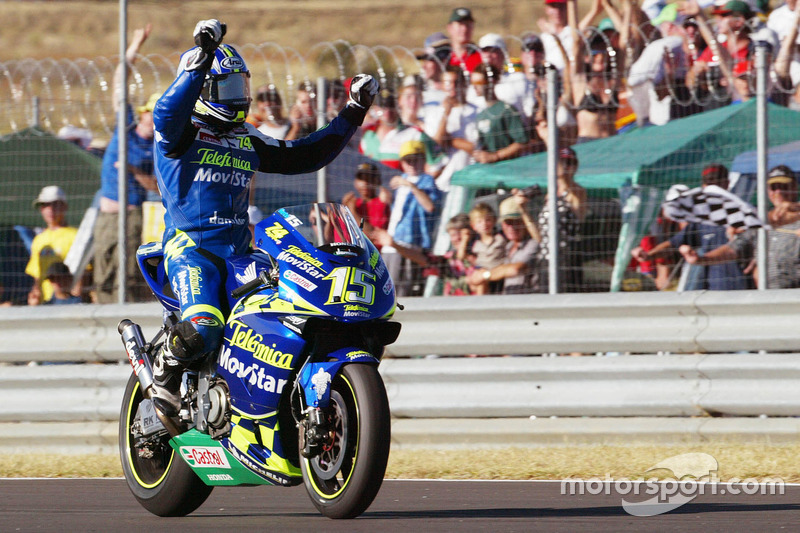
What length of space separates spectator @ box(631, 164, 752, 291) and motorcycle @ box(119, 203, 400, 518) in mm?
3705

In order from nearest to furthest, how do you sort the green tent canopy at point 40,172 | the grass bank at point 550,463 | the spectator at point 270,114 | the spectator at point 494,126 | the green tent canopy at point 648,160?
the grass bank at point 550,463, the green tent canopy at point 648,160, the spectator at point 494,126, the spectator at point 270,114, the green tent canopy at point 40,172

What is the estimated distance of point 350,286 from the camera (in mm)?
5398

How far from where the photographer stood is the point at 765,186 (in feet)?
27.4

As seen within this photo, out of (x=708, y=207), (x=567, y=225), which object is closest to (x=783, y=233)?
(x=708, y=207)

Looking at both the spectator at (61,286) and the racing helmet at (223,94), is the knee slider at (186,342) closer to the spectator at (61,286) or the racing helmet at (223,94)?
the racing helmet at (223,94)

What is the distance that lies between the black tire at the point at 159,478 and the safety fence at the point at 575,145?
10.4ft

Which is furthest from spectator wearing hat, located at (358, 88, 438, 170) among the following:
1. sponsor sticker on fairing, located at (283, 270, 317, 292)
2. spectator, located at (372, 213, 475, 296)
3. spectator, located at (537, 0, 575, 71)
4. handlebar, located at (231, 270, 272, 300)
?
sponsor sticker on fairing, located at (283, 270, 317, 292)

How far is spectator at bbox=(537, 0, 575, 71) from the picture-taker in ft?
33.5

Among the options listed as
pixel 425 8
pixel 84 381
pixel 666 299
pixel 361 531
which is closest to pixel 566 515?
pixel 361 531

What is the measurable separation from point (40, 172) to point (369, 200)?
7.99 ft

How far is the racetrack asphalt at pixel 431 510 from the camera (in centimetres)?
532

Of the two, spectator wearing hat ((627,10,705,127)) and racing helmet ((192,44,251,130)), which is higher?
spectator wearing hat ((627,10,705,127))

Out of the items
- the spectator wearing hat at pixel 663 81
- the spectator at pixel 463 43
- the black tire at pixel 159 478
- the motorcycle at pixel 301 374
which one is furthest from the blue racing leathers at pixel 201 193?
the spectator at pixel 463 43

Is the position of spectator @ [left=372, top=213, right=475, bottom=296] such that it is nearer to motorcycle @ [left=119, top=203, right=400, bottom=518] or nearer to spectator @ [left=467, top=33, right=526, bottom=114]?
spectator @ [left=467, top=33, right=526, bottom=114]
